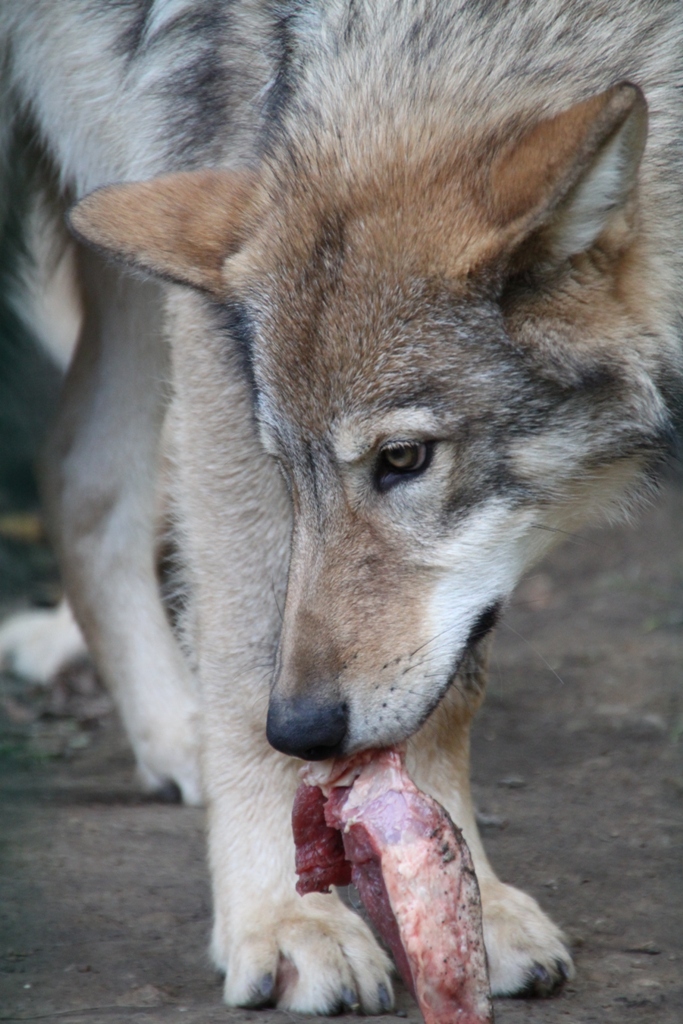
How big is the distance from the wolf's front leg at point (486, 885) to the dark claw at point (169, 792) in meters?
1.31

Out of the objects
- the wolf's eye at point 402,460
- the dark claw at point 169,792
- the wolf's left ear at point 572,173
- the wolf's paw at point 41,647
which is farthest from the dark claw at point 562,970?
the wolf's paw at point 41,647

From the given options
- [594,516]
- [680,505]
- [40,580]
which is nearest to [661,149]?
[594,516]

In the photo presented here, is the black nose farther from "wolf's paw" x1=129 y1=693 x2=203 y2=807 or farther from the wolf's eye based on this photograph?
"wolf's paw" x1=129 y1=693 x2=203 y2=807

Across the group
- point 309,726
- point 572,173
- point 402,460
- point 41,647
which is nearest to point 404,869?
point 309,726

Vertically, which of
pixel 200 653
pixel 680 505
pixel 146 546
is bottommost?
pixel 680 505

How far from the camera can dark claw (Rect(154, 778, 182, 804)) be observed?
3.81m

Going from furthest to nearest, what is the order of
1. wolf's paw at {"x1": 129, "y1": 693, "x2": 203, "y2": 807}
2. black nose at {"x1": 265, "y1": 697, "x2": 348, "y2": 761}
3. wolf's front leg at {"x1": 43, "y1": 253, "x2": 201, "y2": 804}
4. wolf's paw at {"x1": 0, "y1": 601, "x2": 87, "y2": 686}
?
wolf's paw at {"x1": 0, "y1": 601, "x2": 87, "y2": 686}, wolf's front leg at {"x1": 43, "y1": 253, "x2": 201, "y2": 804}, wolf's paw at {"x1": 129, "y1": 693, "x2": 203, "y2": 807}, black nose at {"x1": 265, "y1": 697, "x2": 348, "y2": 761}

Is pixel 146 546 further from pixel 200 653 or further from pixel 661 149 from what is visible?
pixel 661 149

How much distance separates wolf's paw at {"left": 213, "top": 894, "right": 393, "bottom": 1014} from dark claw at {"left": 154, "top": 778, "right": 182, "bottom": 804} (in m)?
1.26

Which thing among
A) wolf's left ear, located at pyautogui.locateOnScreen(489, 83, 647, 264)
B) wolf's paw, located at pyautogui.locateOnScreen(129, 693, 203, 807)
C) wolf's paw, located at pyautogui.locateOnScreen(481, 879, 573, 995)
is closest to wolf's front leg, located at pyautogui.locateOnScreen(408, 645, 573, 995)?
wolf's paw, located at pyautogui.locateOnScreen(481, 879, 573, 995)

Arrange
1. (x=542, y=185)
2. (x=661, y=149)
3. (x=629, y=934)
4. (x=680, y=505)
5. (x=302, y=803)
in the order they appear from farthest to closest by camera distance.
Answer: (x=680, y=505)
(x=629, y=934)
(x=661, y=149)
(x=302, y=803)
(x=542, y=185)

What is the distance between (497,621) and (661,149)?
1.01 m

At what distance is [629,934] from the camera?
2.66 meters

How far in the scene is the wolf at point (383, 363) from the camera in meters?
2.31
